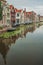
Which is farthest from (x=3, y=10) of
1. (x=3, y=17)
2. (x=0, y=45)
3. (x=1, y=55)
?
(x=1, y=55)

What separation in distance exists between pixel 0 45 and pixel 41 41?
4.49 ft

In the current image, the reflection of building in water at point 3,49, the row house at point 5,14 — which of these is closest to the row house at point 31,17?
the row house at point 5,14

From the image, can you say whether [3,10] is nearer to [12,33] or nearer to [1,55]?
[12,33]

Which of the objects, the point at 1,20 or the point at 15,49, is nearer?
the point at 15,49

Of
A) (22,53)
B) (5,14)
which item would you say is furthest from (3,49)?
(5,14)

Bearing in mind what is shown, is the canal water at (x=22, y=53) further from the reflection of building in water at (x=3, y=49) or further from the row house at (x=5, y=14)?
the row house at (x=5, y=14)

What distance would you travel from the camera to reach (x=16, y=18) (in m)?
8.65

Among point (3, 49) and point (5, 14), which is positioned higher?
point (5, 14)

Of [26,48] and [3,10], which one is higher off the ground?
[3,10]

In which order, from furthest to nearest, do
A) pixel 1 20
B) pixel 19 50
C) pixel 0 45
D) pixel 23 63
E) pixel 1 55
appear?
1. pixel 1 20
2. pixel 0 45
3. pixel 19 50
4. pixel 1 55
5. pixel 23 63

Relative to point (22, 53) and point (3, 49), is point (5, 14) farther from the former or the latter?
point (22, 53)

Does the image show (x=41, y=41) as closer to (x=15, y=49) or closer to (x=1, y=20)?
(x=15, y=49)

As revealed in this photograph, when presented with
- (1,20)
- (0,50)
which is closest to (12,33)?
(1,20)

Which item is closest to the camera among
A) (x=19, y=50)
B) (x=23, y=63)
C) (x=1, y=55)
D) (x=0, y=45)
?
(x=23, y=63)
